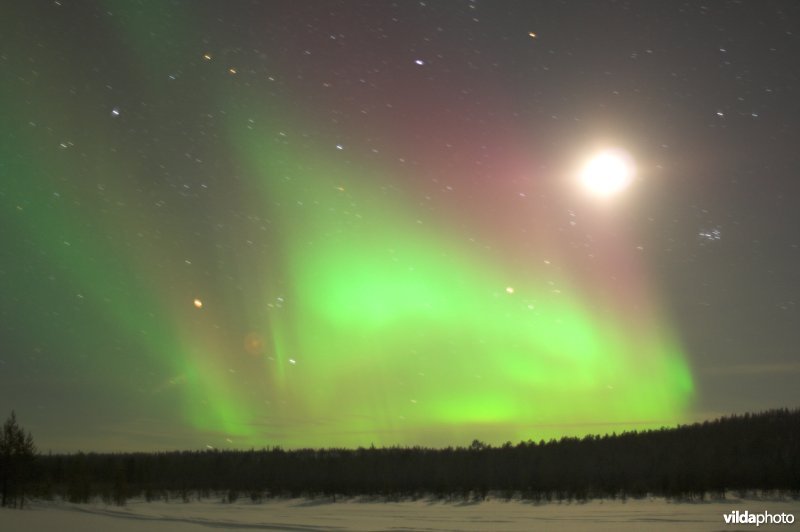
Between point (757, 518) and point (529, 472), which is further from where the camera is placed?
point (529, 472)

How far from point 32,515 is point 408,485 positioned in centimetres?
4086

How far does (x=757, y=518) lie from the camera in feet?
85.4

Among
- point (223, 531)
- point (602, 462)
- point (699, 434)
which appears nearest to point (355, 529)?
point (223, 531)

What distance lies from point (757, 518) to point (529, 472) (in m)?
41.2

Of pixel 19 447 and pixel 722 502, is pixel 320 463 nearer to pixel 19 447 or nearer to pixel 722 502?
pixel 19 447

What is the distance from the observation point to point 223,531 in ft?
74.7

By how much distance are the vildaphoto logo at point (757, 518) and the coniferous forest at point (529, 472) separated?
41.4ft

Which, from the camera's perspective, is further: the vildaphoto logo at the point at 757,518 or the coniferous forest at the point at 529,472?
the coniferous forest at the point at 529,472

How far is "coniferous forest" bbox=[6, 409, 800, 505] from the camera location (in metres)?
49.4

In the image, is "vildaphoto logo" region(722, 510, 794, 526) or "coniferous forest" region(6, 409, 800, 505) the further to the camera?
"coniferous forest" region(6, 409, 800, 505)

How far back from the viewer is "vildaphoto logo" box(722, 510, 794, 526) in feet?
79.6

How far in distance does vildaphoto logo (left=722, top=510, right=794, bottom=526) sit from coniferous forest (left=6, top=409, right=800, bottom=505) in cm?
1263

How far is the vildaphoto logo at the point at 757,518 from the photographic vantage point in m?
24.2

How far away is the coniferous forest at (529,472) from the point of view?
49.4 meters
